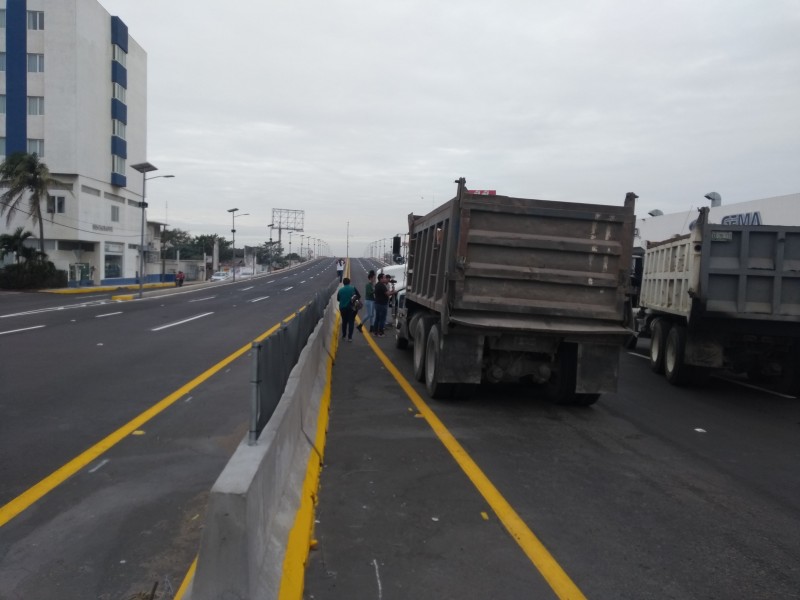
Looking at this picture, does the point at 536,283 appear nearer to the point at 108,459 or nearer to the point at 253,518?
the point at 108,459

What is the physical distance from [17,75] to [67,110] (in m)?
4.49

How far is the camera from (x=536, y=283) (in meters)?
9.63

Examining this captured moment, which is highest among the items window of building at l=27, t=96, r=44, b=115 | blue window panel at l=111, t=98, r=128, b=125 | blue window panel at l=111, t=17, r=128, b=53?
blue window panel at l=111, t=17, r=128, b=53

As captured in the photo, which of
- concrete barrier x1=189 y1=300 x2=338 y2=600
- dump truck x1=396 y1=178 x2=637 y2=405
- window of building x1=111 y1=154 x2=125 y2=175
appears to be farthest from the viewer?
window of building x1=111 y1=154 x2=125 y2=175

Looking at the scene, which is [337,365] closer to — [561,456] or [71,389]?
[71,389]

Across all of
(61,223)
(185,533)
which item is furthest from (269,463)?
(61,223)

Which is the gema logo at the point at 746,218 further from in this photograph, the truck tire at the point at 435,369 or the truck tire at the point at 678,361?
the truck tire at the point at 435,369

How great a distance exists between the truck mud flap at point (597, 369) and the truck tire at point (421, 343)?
2.72 meters

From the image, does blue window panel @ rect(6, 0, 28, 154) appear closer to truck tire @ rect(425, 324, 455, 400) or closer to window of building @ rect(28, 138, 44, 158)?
window of building @ rect(28, 138, 44, 158)

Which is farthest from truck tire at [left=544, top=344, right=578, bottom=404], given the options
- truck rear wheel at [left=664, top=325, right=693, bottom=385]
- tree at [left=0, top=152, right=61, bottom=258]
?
tree at [left=0, top=152, right=61, bottom=258]

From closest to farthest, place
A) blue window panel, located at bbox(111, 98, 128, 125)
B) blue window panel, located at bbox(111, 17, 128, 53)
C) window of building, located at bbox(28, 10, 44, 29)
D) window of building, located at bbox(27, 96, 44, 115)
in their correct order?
window of building, located at bbox(28, 10, 44, 29), window of building, located at bbox(27, 96, 44, 115), blue window panel, located at bbox(111, 17, 128, 53), blue window panel, located at bbox(111, 98, 128, 125)

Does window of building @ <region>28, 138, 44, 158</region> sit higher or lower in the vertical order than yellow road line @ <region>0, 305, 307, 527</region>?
higher

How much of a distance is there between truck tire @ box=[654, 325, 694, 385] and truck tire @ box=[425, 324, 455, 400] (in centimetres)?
474

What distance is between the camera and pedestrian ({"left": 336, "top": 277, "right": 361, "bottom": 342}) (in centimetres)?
1717
